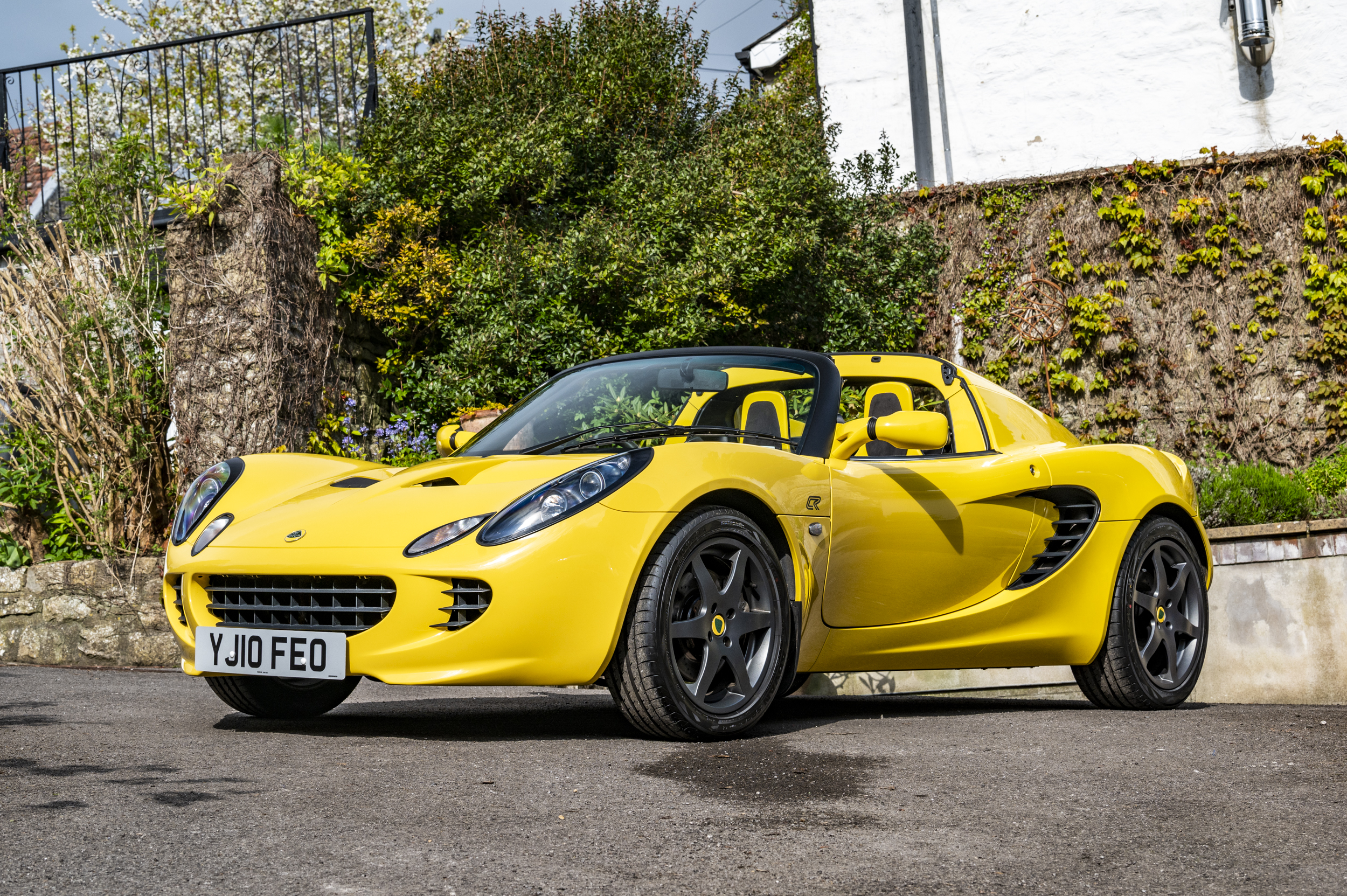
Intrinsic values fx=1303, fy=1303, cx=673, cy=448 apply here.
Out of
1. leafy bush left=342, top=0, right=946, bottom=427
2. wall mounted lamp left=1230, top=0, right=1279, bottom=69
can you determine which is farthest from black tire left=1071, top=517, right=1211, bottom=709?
wall mounted lamp left=1230, top=0, right=1279, bottom=69

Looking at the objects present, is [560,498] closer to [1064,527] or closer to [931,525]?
[931,525]

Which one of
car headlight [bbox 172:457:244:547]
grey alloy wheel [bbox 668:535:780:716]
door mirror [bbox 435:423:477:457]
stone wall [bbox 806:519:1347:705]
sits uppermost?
door mirror [bbox 435:423:477:457]

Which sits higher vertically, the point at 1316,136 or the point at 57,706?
the point at 1316,136

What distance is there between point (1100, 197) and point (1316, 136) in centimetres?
190

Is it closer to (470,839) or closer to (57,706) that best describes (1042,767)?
(470,839)

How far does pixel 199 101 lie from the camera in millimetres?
20828

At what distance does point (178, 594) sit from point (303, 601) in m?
0.65

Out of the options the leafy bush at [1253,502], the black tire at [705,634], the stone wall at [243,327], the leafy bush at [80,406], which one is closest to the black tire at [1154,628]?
the black tire at [705,634]

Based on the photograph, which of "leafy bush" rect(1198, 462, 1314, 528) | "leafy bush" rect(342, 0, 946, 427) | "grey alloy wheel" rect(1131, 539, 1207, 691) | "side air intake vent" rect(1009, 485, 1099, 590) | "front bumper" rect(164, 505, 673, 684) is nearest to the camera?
"front bumper" rect(164, 505, 673, 684)

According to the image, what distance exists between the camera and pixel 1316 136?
11211 millimetres

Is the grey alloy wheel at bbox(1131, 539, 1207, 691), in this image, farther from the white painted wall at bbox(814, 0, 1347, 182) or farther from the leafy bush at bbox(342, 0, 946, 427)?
the white painted wall at bbox(814, 0, 1347, 182)

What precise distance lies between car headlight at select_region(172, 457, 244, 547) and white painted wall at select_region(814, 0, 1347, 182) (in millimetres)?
9276

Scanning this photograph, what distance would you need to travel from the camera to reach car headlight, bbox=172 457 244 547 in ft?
14.3

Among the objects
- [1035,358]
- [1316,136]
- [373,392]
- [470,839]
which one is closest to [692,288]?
[373,392]
